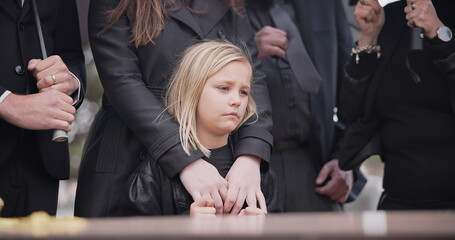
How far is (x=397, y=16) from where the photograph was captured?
3840 mm

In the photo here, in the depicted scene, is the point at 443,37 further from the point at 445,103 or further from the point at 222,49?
the point at 222,49

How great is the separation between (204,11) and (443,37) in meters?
1.01

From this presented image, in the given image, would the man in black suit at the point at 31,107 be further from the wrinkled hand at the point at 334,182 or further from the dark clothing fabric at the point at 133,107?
the wrinkled hand at the point at 334,182

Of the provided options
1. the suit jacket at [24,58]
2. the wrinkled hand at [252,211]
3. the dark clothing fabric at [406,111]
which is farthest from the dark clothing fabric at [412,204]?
the suit jacket at [24,58]

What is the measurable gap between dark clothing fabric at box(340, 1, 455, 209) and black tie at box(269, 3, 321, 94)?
0.15 metres

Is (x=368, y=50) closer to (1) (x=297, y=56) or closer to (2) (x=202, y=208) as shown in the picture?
(1) (x=297, y=56)

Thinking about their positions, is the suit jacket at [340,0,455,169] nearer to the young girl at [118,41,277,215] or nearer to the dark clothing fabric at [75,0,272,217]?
the dark clothing fabric at [75,0,272,217]

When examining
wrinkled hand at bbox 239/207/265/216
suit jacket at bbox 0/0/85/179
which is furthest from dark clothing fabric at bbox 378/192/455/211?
suit jacket at bbox 0/0/85/179

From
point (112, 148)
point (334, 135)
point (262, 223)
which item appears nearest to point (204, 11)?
point (112, 148)

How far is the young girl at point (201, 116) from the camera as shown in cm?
308

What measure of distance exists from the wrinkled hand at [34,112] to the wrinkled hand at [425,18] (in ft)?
→ 4.94

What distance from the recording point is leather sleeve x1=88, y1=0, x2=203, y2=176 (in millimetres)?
3080

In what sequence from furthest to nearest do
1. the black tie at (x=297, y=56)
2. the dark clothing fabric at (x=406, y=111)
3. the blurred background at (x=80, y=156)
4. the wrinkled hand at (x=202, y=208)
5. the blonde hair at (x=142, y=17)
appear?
the blurred background at (x=80, y=156), the black tie at (x=297, y=56), the dark clothing fabric at (x=406, y=111), the blonde hair at (x=142, y=17), the wrinkled hand at (x=202, y=208)

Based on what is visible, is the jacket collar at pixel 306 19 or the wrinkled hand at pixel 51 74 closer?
the wrinkled hand at pixel 51 74
